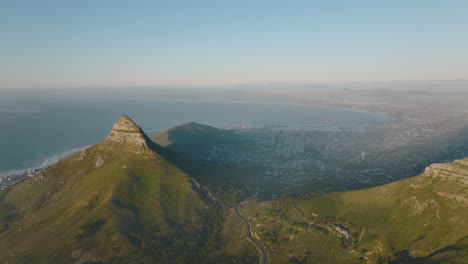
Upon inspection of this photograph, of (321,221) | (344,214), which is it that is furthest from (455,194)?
(321,221)

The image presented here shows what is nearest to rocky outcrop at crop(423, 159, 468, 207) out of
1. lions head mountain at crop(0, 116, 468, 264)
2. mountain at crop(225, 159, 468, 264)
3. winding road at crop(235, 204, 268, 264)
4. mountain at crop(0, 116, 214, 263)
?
mountain at crop(225, 159, 468, 264)

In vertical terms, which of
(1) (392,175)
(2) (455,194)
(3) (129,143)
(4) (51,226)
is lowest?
(1) (392,175)

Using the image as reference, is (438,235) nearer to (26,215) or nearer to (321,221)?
(321,221)

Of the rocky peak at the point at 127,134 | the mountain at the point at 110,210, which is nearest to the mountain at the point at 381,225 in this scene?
the mountain at the point at 110,210

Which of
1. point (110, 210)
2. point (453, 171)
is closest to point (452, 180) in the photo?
point (453, 171)

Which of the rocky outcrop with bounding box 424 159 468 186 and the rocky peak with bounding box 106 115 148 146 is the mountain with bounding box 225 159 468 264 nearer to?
the rocky outcrop with bounding box 424 159 468 186

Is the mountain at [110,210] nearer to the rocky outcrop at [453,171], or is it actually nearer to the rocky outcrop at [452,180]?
the rocky outcrop at [452,180]

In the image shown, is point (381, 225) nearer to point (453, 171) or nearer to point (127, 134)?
point (453, 171)
